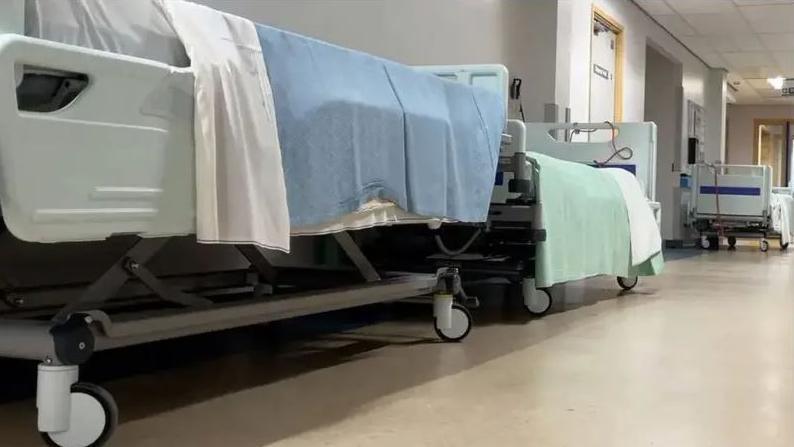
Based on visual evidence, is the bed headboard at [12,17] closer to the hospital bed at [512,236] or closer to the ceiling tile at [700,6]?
the hospital bed at [512,236]

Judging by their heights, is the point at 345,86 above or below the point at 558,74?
below

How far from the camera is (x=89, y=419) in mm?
1273

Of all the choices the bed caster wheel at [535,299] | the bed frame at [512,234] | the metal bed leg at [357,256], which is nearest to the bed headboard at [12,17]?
the metal bed leg at [357,256]

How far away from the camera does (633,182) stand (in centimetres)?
398

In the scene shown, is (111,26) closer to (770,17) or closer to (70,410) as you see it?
(70,410)

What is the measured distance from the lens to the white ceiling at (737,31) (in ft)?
27.1

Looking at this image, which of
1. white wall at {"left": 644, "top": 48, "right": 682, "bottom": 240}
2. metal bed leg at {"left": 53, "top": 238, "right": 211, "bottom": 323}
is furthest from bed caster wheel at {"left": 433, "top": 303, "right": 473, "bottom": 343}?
white wall at {"left": 644, "top": 48, "right": 682, "bottom": 240}

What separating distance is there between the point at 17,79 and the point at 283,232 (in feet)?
1.77

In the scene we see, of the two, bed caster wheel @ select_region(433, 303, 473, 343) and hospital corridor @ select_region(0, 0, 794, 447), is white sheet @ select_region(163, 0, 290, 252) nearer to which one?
hospital corridor @ select_region(0, 0, 794, 447)

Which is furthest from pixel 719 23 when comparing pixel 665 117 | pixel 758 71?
pixel 758 71

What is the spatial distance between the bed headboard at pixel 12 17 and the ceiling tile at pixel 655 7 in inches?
303

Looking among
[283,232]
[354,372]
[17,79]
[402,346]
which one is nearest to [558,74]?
[402,346]

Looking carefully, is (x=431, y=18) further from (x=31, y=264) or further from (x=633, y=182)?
(x=31, y=264)

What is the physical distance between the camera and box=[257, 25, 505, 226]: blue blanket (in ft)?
5.41
